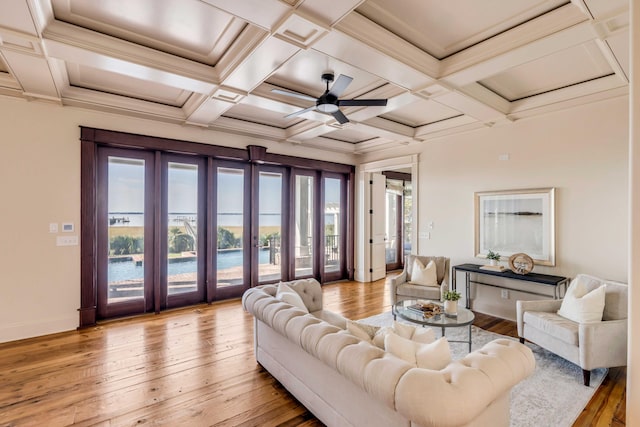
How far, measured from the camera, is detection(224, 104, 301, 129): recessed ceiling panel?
4.74m

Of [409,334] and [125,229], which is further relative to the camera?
[125,229]

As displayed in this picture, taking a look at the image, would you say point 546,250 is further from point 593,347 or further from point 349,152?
point 349,152

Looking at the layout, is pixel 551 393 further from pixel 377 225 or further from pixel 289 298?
pixel 377 225

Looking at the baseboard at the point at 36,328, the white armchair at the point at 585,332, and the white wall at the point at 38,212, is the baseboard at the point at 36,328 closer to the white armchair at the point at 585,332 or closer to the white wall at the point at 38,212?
the white wall at the point at 38,212

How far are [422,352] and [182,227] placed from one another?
14.5ft

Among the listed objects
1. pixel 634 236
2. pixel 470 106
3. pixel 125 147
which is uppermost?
pixel 470 106

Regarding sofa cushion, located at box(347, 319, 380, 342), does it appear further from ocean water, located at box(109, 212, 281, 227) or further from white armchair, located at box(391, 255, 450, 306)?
ocean water, located at box(109, 212, 281, 227)

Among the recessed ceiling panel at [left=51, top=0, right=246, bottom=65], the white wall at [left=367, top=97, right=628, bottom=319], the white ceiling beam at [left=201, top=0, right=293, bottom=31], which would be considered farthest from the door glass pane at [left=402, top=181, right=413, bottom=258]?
the white ceiling beam at [left=201, top=0, right=293, bottom=31]

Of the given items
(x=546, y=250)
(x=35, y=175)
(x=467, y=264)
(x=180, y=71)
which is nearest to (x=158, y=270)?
(x=35, y=175)

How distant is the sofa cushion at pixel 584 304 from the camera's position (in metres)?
2.95

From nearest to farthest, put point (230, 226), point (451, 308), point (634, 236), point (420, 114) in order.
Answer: point (634, 236) < point (451, 308) < point (420, 114) < point (230, 226)

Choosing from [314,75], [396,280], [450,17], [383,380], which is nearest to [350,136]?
[314,75]

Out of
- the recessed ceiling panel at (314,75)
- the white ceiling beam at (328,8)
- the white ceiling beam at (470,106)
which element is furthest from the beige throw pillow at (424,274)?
the white ceiling beam at (328,8)

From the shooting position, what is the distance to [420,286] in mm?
4617
